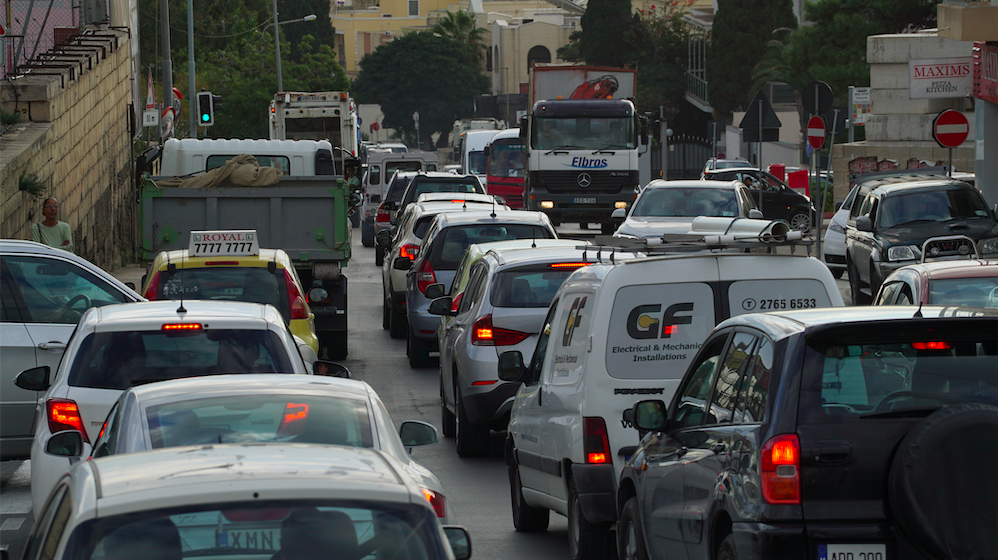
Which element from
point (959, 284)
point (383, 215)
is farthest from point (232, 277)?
point (383, 215)

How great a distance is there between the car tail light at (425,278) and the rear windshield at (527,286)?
16.5 feet

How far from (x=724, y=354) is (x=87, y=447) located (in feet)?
11.7

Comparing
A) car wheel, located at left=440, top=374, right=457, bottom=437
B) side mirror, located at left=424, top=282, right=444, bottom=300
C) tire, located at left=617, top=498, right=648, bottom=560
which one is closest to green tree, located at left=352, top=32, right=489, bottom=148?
side mirror, located at left=424, top=282, right=444, bottom=300

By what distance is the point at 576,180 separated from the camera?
113 ft

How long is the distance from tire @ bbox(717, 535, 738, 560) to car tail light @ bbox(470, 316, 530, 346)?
5624 millimetres

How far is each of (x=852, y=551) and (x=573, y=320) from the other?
3165 millimetres

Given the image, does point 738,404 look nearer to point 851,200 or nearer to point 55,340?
point 55,340

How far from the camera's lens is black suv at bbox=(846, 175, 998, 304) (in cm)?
1911

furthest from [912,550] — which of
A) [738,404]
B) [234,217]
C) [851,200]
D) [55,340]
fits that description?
[851,200]

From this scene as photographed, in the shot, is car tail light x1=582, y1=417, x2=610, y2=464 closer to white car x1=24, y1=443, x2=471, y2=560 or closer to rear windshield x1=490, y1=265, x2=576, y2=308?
white car x1=24, y1=443, x2=471, y2=560

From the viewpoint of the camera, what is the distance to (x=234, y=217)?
17.5m

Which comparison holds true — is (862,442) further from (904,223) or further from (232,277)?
(904,223)

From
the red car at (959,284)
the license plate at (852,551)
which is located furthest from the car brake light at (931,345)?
the red car at (959,284)

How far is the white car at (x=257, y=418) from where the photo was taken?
5777mm
